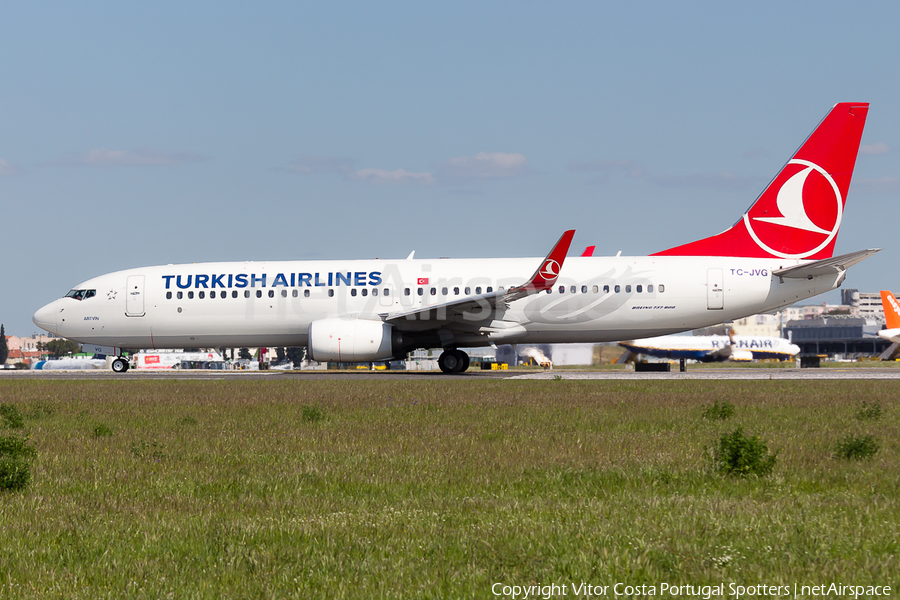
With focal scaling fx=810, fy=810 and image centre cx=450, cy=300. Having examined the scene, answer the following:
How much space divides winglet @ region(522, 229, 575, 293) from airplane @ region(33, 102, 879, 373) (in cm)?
38

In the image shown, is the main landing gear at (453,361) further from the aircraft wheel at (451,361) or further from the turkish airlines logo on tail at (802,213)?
the turkish airlines logo on tail at (802,213)

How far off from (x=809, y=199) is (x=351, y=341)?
17385 mm

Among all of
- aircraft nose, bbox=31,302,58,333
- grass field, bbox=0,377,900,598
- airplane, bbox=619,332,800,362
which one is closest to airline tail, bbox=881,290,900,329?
airplane, bbox=619,332,800,362

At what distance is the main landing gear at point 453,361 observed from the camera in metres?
31.0

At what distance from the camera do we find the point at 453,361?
31031 mm

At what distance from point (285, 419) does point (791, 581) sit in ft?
35.2

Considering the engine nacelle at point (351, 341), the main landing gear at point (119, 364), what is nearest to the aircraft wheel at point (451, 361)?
the engine nacelle at point (351, 341)

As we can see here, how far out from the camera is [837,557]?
528 centimetres

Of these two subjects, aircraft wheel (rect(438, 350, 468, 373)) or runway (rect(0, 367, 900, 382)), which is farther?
aircraft wheel (rect(438, 350, 468, 373))

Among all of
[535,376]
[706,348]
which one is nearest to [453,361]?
[535,376]

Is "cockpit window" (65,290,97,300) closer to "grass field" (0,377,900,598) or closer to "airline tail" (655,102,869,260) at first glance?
"grass field" (0,377,900,598)

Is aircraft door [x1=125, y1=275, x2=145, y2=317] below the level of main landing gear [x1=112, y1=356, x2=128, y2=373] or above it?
above

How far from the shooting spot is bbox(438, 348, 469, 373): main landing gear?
31031 mm

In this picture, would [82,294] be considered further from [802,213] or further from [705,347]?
[705,347]
